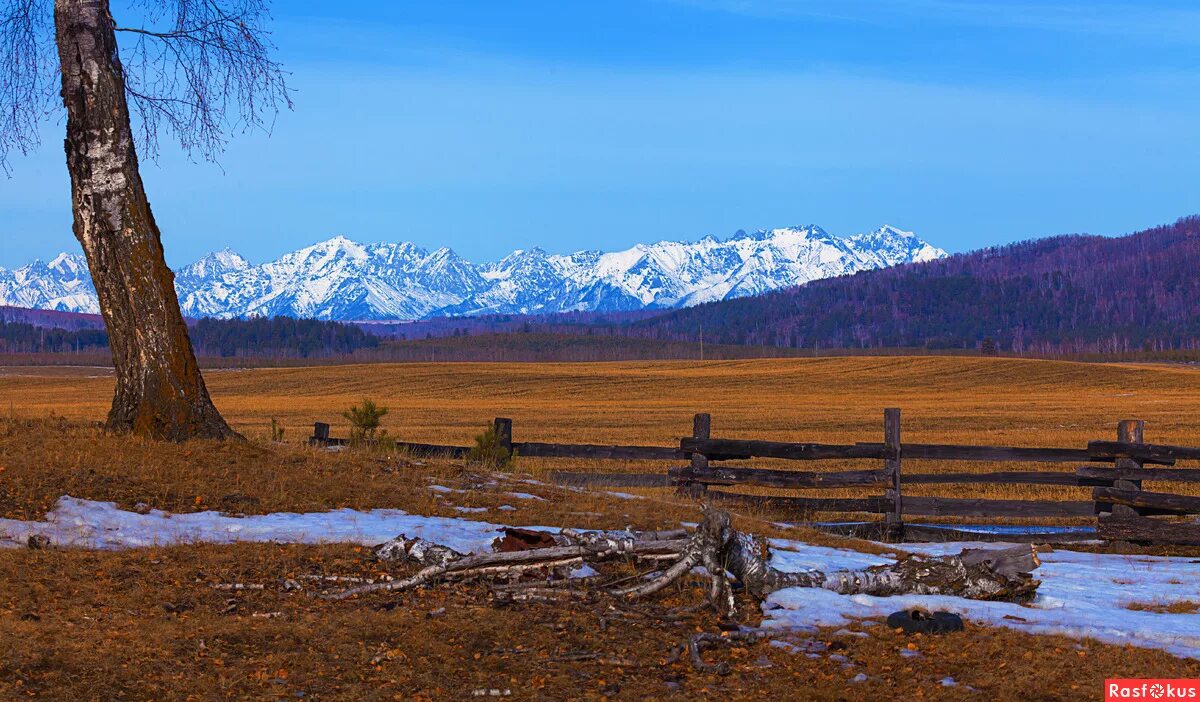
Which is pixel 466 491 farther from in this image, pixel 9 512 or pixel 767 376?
pixel 767 376

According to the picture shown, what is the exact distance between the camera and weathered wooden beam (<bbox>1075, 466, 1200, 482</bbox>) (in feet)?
46.7

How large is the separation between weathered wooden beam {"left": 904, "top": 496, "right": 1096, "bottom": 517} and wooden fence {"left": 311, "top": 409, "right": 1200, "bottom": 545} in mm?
13

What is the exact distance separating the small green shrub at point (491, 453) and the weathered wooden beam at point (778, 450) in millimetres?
2821

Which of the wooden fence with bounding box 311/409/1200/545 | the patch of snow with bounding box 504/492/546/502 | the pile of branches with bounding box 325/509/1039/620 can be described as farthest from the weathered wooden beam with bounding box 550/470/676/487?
the pile of branches with bounding box 325/509/1039/620

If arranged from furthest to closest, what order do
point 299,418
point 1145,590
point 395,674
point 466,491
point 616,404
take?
point 616,404, point 299,418, point 466,491, point 1145,590, point 395,674

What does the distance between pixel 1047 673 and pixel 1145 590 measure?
11.8 ft

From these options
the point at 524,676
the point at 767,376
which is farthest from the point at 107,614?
the point at 767,376

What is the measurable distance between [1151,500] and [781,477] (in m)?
4.51

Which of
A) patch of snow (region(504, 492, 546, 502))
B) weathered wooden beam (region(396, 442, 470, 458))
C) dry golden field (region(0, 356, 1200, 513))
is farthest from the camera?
dry golden field (region(0, 356, 1200, 513))

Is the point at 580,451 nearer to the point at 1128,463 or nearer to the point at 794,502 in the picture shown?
the point at 794,502

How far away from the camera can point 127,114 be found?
14.0 m

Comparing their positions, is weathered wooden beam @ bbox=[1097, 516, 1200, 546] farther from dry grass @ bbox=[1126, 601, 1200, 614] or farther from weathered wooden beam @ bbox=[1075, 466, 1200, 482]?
dry grass @ bbox=[1126, 601, 1200, 614]

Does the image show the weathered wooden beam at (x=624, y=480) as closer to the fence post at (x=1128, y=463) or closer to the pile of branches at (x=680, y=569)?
the fence post at (x=1128, y=463)

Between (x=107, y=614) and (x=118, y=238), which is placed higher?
(x=118, y=238)
